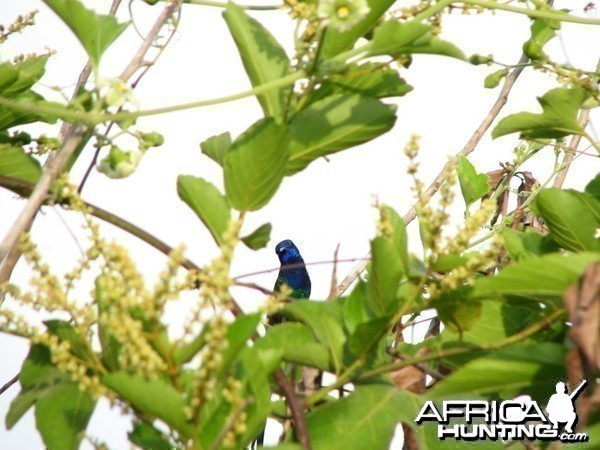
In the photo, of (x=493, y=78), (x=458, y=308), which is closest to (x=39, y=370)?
(x=458, y=308)

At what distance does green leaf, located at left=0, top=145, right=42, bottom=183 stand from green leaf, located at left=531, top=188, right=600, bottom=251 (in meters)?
0.75

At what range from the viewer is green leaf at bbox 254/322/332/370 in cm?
114

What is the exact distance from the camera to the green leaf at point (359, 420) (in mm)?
1105

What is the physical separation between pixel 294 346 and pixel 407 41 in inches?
15.8

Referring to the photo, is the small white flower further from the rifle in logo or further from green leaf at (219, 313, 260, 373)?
the rifle in logo

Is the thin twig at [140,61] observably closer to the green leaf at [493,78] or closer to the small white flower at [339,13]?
the small white flower at [339,13]

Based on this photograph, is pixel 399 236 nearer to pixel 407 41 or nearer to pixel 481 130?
pixel 407 41

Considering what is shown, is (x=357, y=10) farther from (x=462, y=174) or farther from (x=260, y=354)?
(x=462, y=174)

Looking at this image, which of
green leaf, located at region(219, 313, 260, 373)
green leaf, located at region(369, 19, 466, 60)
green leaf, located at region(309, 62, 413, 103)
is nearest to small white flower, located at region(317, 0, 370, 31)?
green leaf, located at region(369, 19, 466, 60)

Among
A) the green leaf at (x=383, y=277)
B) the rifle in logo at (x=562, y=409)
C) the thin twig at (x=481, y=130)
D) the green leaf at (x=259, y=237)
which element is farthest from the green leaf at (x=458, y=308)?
the thin twig at (x=481, y=130)

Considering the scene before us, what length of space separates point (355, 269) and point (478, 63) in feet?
2.30

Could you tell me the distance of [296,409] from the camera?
1071mm

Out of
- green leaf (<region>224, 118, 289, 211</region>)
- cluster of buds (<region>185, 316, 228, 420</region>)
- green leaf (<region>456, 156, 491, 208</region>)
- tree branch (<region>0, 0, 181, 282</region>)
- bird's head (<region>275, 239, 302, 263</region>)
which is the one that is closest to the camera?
cluster of buds (<region>185, 316, 228, 420</region>)

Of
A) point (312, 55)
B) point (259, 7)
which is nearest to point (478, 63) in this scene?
point (259, 7)
